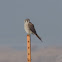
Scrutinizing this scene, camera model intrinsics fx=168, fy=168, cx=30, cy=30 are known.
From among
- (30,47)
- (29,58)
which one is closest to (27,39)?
(30,47)

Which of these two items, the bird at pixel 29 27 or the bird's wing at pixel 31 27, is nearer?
the bird at pixel 29 27

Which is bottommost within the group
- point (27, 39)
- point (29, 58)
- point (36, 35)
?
point (29, 58)

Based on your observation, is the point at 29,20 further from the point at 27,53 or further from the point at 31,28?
the point at 27,53

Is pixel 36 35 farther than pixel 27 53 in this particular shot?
Yes

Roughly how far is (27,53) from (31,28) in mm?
2806

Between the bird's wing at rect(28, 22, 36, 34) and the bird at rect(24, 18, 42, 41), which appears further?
the bird's wing at rect(28, 22, 36, 34)

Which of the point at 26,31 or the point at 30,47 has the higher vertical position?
the point at 26,31

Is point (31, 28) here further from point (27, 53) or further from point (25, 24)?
point (27, 53)

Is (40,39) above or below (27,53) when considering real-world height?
above

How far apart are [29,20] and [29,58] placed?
370 cm

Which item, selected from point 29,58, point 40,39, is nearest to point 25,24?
point 40,39

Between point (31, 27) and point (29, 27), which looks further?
point (31, 27)

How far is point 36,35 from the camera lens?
1702 centimetres

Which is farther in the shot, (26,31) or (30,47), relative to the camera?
(26,31)
